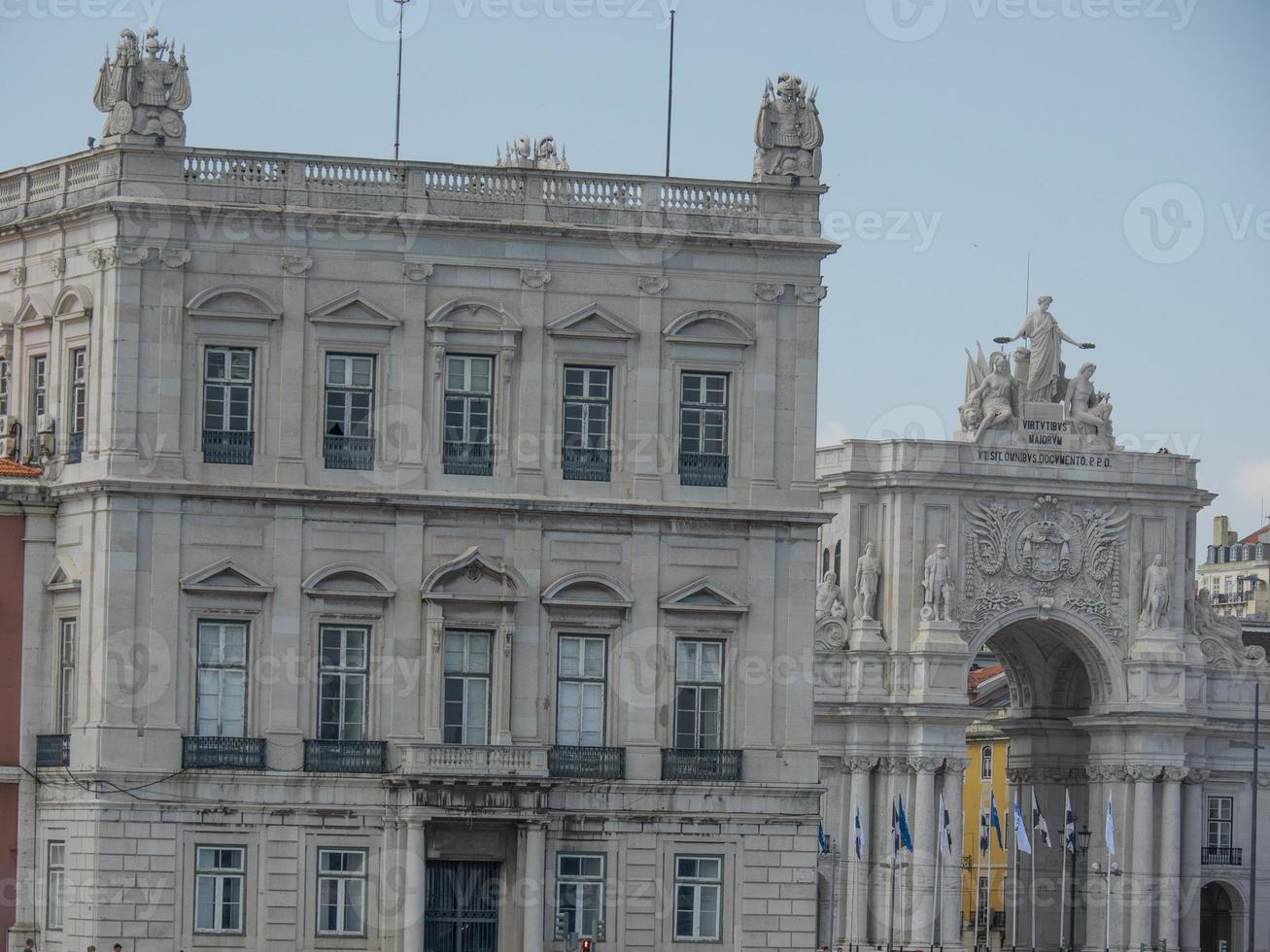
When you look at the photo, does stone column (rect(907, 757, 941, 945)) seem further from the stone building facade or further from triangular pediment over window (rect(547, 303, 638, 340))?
triangular pediment over window (rect(547, 303, 638, 340))

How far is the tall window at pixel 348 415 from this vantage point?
6538 centimetres

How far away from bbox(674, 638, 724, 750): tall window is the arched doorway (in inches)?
1984

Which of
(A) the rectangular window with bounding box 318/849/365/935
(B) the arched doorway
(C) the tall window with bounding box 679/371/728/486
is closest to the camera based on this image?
(A) the rectangular window with bounding box 318/849/365/935

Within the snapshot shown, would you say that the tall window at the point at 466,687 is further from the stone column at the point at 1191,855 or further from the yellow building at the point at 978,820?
the yellow building at the point at 978,820

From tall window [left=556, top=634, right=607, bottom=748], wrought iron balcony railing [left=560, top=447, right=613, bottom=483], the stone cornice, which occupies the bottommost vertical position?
tall window [left=556, top=634, right=607, bottom=748]

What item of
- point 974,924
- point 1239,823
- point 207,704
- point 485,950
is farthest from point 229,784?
point 974,924

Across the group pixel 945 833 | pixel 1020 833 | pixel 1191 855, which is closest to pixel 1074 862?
pixel 1191 855

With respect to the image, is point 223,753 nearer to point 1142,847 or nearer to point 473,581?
point 473,581

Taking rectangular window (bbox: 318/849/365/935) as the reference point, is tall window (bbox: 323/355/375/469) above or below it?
above

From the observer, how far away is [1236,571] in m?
176

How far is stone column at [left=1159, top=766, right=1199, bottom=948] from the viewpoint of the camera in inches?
4294

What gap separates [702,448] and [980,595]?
44683 millimetres

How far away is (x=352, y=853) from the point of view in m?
64.8

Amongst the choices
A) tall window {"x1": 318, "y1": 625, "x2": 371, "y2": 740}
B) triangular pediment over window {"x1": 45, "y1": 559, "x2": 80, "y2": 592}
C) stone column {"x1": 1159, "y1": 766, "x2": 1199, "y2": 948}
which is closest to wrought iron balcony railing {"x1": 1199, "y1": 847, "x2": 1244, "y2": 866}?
stone column {"x1": 1159, "y1": 766, "x2": 1199, "y2": 948}
